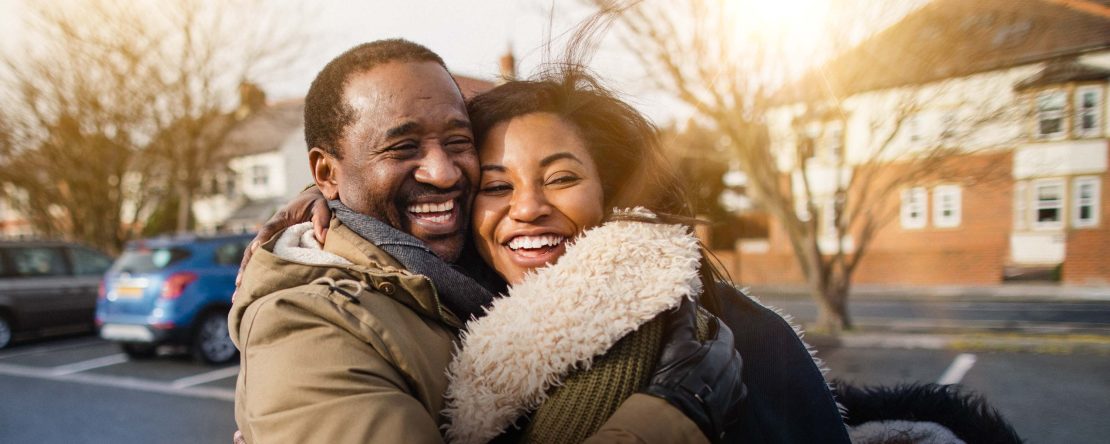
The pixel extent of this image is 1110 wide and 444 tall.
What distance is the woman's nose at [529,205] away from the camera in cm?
176

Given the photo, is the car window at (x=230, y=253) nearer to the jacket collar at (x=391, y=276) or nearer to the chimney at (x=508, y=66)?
the chimney at (x=508, y=66)

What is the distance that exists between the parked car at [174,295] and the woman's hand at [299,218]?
7970 mm

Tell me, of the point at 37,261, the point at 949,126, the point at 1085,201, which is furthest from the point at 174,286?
the point at 1085,201

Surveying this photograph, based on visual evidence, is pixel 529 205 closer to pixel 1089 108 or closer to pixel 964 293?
pixel 1089 108

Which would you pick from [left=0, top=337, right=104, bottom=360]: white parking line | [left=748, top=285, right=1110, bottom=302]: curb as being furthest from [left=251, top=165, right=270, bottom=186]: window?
[left=748, top=285, right=1110, bottom=302]: curb

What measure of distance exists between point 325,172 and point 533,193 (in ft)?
1.91

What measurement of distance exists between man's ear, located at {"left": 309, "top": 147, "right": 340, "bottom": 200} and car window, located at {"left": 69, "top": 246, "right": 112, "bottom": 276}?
12623 millimetres

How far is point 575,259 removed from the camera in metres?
1.50

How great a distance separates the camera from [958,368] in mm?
8258

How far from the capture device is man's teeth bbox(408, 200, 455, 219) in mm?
1816

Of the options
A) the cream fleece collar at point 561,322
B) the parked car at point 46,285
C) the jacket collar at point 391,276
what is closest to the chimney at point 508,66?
the jacket collar at point 391,276

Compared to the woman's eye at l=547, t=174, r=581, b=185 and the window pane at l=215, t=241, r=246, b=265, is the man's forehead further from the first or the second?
the window pane at l=215, t=241, r=246, b=265

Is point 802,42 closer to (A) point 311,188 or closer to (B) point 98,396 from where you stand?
(A) point 311,188

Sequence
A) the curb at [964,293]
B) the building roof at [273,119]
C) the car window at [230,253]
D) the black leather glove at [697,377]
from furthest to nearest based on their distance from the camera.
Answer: the building roof at [273,119] < the curb at [964,293] < the car window at [230,253] < the black leather glove at [697,377]
